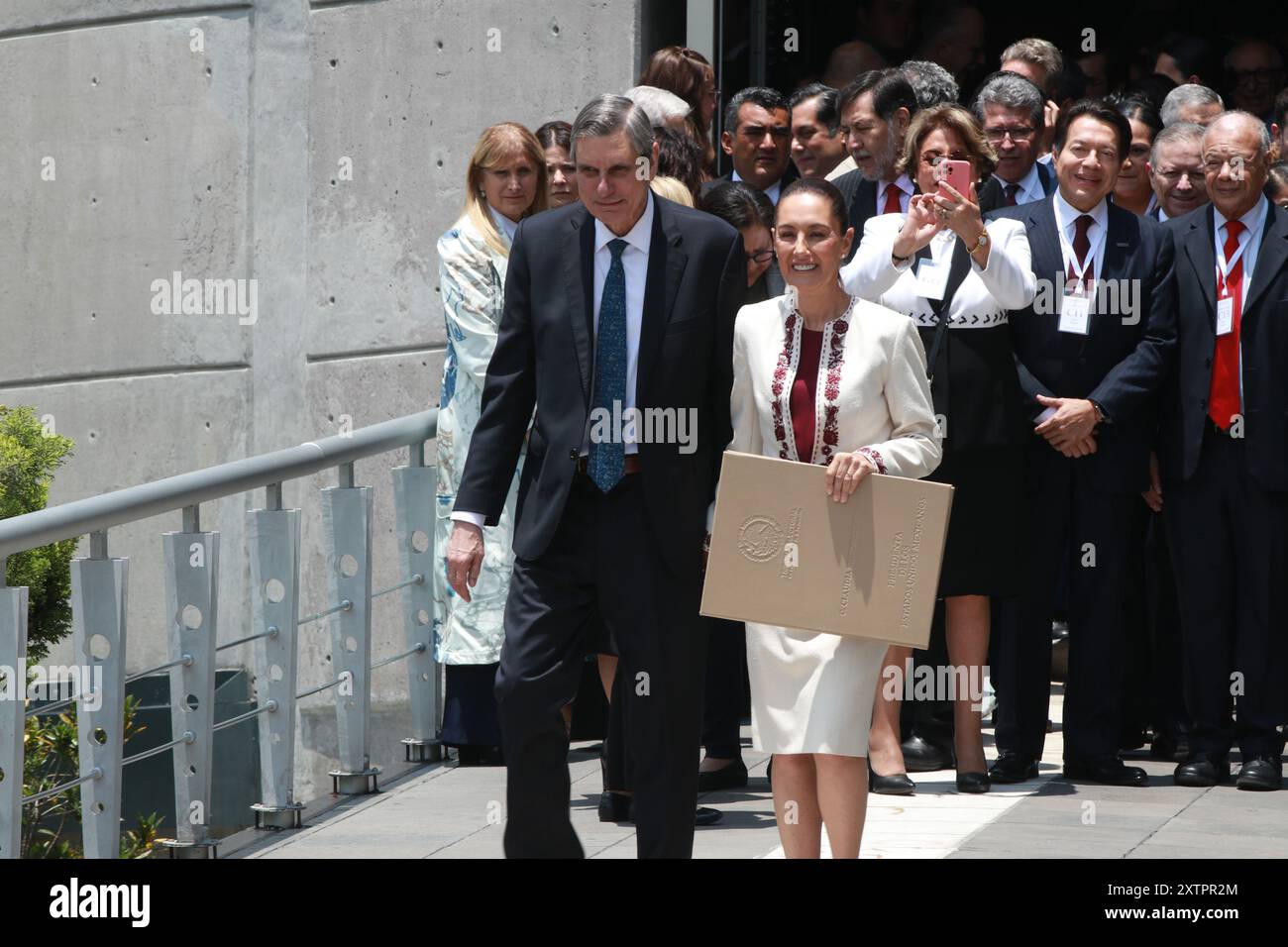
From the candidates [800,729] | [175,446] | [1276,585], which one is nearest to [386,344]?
[175,446]

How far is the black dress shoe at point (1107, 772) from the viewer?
6.43 meters

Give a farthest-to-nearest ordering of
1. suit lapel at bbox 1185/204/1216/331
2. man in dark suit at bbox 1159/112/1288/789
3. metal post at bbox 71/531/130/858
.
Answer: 1. suit lapel at bbox 1185/204/1216/331
2. man in dark suit at bbox 1159/112/1288/789
3. metal post at bbox 71/531/130/858

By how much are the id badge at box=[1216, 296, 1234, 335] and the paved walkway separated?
1450 mm

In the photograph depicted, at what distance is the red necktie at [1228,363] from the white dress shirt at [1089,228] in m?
0.40

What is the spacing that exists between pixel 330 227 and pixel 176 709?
3934mm

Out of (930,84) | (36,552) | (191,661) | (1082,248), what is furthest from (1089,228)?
(36,552)

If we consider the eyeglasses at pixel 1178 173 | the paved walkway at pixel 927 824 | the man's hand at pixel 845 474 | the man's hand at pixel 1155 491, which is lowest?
the paved walkway at pixel 927 824

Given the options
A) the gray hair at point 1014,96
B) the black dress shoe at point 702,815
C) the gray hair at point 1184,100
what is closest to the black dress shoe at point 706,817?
the black dress shoe at point 702,815

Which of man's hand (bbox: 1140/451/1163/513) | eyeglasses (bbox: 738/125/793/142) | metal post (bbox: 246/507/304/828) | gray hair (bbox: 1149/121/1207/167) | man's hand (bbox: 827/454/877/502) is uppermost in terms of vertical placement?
eyeglasses (bbox: 738/125/793/142)

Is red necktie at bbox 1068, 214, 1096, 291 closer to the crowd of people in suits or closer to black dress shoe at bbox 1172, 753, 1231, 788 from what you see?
the crowd of people in suits

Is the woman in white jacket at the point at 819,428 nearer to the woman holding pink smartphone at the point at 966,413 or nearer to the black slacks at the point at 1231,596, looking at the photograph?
the woman holding pink smartphone at the point at 966,413

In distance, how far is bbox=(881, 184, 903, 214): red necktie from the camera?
262 inches

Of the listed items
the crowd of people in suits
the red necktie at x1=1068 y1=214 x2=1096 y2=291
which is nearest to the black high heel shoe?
the crowd of people in suits

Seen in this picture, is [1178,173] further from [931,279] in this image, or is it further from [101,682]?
[101,682]
